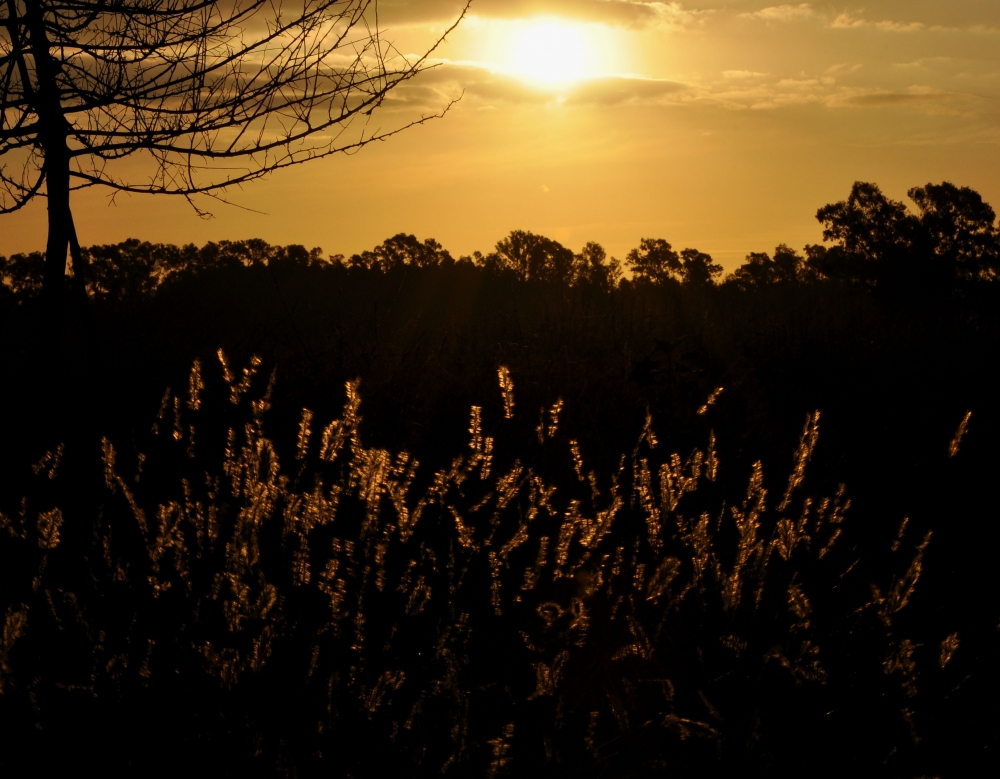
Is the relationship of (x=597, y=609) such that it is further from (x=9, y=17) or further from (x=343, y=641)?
(x=9, y=17)

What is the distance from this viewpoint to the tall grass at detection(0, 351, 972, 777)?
232 cm

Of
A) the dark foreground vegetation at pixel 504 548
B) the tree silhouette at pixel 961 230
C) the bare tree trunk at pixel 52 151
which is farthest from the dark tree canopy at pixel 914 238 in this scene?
the bare tree trunk at pixel 52 151

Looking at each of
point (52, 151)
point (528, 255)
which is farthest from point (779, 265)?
point (52, 151)

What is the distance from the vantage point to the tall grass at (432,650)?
7.60 ft

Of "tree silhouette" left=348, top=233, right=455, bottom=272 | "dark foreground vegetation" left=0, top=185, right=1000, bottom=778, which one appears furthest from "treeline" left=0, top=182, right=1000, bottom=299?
"dark foreground vegetation" left=0, top=185, right=1000, bottom=778

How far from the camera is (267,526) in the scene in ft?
11.9

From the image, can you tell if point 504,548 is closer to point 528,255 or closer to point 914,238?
point 528,255

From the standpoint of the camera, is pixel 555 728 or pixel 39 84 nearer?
pixel 555 728

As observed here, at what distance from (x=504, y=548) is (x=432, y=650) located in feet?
1.99

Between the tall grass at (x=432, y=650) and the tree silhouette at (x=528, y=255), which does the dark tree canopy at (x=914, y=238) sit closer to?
the tree silhouette at (x=528, y=255)

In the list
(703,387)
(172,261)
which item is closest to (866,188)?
(172,261)

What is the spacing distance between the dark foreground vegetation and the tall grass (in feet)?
0.04

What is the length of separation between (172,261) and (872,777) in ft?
52.2

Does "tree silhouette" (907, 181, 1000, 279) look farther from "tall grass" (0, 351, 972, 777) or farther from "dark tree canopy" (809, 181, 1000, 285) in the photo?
"tall grass" (0, 351, 972, 777)
